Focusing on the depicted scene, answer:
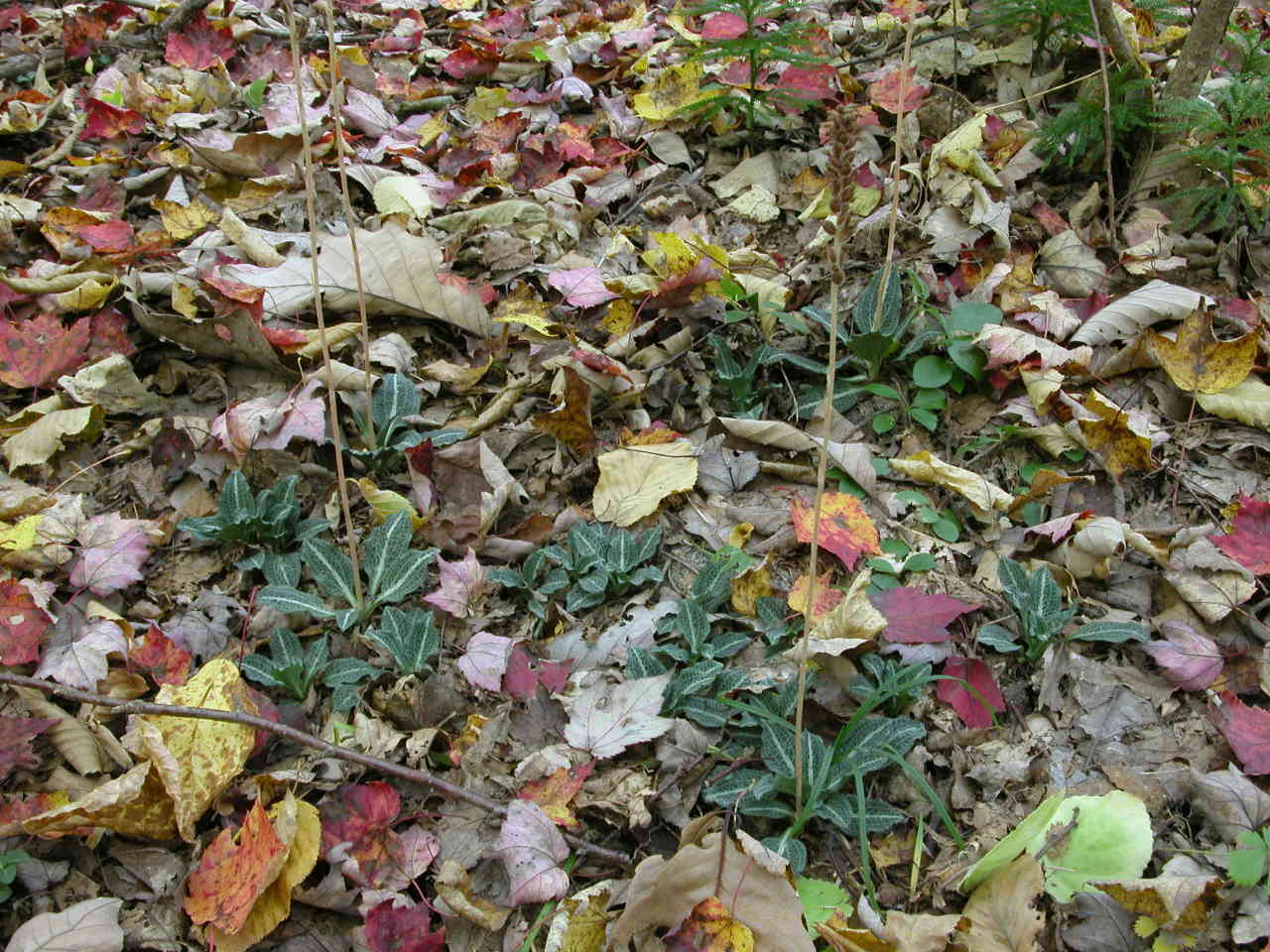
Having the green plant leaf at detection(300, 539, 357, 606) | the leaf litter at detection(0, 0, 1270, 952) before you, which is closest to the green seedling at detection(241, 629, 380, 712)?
the leaf litter at detection(0, 0, 1270, 952)

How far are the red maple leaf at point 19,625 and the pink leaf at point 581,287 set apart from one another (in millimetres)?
1519

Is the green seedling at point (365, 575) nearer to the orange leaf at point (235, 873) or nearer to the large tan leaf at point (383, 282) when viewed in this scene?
the orange leaf at point (235, 873)

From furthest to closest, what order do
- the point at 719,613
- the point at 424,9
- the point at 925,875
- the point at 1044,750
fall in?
the point at 424,9 < the point at 719,613 < the point at 1044,750 < the point at 925,875

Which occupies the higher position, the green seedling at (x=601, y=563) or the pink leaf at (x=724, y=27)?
the pink leaf at (x=724, y=27)

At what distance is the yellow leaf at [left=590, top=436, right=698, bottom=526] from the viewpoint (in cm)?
228

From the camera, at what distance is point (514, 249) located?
9.62 ft

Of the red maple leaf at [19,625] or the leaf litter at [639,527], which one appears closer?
the leaf litter at [639,527]

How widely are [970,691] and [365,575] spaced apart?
4.34ft

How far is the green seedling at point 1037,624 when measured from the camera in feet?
6.35

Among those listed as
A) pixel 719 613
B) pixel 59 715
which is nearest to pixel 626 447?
pixel 719 613

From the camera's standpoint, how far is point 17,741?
1772mm

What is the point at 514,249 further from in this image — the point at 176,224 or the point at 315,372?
the point at 176,224

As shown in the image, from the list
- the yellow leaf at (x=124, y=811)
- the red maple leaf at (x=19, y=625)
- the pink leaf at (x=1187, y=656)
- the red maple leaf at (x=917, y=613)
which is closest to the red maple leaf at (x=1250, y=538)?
the pink leaf at (x=1187, y=656)

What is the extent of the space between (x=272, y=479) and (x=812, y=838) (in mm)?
1552
